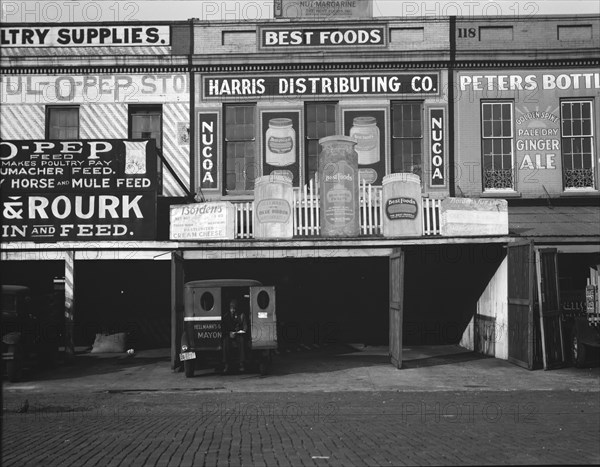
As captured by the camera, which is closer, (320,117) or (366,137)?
(366,137)

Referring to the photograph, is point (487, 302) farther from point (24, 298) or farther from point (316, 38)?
point (24, 298)

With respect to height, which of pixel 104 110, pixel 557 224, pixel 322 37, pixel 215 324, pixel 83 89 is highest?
pixel 322 37

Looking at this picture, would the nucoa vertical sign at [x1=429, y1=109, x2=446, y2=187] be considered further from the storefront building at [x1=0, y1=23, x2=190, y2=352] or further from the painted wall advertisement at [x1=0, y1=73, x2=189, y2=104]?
the painted wall advertisement at [x1=0, y1=73, x2=189, y2=104]

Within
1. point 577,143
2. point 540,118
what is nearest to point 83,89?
point 540,118

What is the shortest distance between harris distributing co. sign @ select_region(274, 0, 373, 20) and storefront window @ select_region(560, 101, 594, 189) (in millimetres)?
6425

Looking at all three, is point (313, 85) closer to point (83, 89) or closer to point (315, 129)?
point (315, 129)

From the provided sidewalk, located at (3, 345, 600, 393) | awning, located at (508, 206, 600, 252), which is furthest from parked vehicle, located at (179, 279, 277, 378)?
awning, located at (508, 206, 600, 252)

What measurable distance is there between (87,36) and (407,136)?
31.7 feet

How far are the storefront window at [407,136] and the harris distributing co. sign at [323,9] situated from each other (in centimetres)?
308

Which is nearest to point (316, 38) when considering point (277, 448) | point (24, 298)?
point (24, 298)

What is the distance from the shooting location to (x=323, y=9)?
71.6 feet

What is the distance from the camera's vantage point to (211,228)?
16953mm

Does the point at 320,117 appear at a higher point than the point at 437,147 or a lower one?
higher

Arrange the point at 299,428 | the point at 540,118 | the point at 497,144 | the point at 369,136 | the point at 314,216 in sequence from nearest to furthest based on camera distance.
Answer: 1. the point at 299,428
2. the point at 314,216
3. the point at 540,118
4. the point at 497,144
5. the point at 369,136
